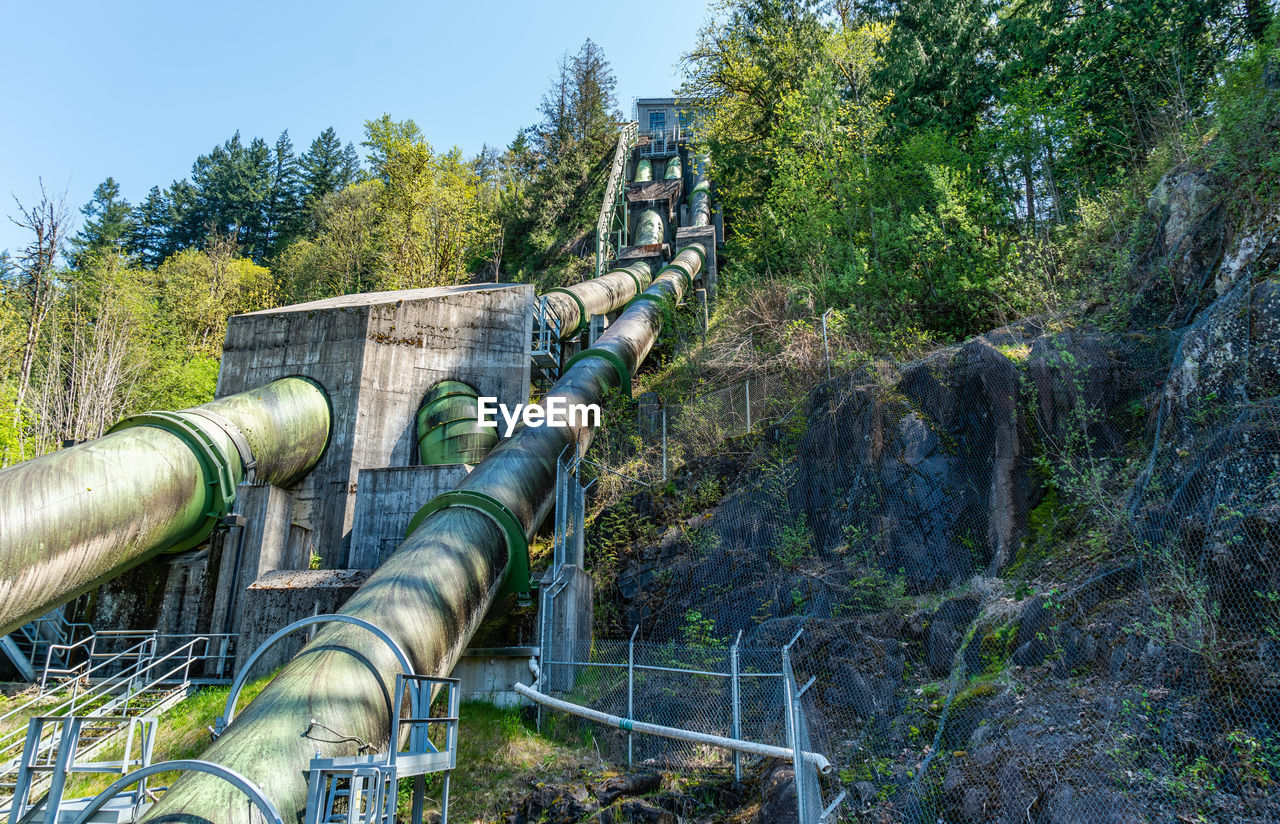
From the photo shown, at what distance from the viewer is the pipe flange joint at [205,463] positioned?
33.8ft

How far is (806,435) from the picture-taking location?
38.2ft

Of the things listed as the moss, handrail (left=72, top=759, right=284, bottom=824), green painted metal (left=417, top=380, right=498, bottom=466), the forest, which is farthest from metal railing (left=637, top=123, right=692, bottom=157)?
handrail (left=72, top=759, right=284, bottom=824)

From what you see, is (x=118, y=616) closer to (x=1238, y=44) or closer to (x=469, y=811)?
(x=469, y=811)

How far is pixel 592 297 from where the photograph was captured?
20.4 metres

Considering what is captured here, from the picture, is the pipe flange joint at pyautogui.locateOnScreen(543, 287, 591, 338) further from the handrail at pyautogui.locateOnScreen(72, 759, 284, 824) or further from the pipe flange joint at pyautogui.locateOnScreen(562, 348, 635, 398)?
the handrail at pyautogui.locateOnScreen(72, 759, 284, 824)

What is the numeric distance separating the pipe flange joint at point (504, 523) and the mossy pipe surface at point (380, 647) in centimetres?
11

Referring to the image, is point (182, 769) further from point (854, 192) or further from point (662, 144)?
point (662, 144)

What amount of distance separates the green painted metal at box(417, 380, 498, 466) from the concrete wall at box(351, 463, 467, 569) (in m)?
1.23

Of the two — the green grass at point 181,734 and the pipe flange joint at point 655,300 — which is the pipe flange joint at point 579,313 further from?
the green grass at point 181,734

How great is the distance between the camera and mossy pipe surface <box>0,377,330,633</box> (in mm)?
7702

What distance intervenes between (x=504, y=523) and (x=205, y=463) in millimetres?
4188

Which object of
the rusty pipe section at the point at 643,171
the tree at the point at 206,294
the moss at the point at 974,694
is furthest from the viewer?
the rusty pipe section at the point at 643,171

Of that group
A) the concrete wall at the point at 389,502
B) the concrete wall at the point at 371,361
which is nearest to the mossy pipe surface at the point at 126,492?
the concrete wall at the point at 371,361

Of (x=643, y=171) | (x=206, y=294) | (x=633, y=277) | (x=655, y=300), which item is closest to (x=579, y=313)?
(x=655, y=300)
